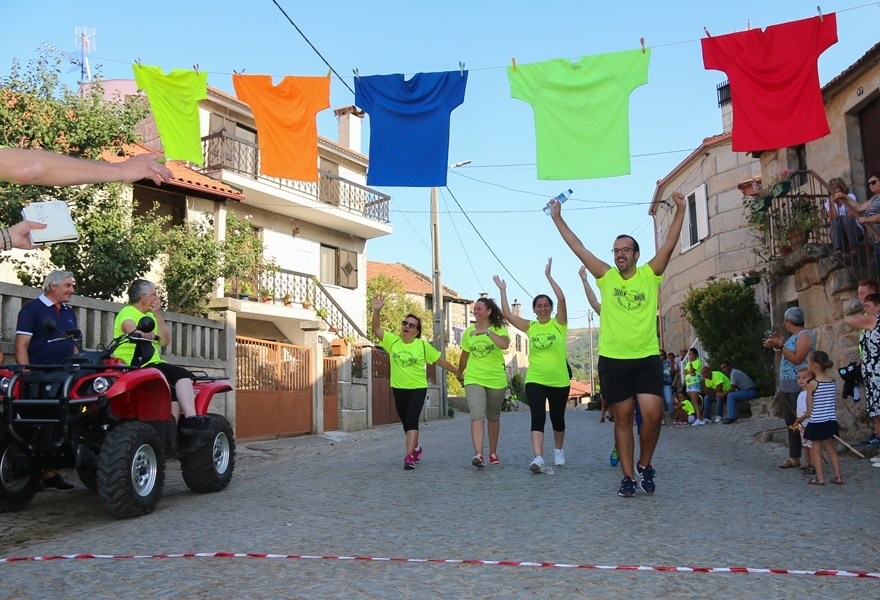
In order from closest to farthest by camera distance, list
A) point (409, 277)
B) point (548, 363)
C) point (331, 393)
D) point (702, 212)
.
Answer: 1. point (548, 363)
2. point (331, 393)
3. point (702, 212)
4. point (409, 277)

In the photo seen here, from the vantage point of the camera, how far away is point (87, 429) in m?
6.37

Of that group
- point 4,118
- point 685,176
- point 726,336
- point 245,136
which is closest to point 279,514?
point 4,118

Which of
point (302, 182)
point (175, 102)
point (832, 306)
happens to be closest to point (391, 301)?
point (302, 182)

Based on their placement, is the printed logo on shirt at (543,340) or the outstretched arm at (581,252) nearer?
the outstretched arm at (581,252)

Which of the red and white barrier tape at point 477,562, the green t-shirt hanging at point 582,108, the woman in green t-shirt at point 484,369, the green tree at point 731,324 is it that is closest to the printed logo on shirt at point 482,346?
the woman in green t-shirt at point 484,369

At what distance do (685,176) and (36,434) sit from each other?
24.2m

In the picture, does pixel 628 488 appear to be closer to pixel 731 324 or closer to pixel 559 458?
pixel 559 458

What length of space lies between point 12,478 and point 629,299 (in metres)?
5.02

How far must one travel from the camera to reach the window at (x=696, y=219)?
81.0ft

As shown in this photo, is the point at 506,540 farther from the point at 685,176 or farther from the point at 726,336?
the point at 685,176

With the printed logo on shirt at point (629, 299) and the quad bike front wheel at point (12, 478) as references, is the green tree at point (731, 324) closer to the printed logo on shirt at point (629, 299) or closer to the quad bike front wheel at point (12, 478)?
the printed logo on shirt at point (629, 299)

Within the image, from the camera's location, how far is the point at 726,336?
18844 millimetres

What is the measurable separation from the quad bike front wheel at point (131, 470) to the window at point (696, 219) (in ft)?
65.8

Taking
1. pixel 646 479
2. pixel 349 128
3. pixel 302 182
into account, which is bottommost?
pixel 646 479
